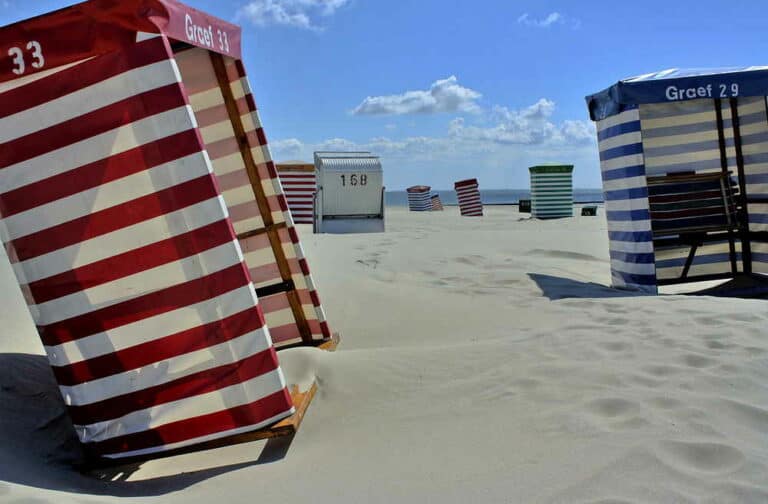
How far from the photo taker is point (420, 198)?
36125mm

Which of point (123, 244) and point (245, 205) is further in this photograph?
point (245, 205)

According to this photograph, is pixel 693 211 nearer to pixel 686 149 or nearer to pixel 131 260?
pixel 686 149

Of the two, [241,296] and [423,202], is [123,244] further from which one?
[423,202]

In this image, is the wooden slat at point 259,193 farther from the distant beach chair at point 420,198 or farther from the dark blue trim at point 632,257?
the distant beach chair at point 420,198

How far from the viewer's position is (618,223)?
6.46 metres

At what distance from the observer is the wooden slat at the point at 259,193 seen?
401 cm

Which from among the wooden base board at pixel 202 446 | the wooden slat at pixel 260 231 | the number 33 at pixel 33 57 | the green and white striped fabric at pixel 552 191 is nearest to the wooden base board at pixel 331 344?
the wooden slat at pixel 260 231

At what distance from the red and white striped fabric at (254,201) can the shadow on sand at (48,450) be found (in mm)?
1541

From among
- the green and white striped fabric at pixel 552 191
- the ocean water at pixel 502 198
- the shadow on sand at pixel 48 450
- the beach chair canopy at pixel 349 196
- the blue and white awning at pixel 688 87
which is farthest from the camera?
the ocean water at pixel 502 198

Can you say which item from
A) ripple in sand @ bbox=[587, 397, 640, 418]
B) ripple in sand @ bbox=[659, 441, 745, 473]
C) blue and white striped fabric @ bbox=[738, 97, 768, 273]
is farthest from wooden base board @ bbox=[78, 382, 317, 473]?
blue and white striped fabric @ bbox=[738, 97, 768, 273]

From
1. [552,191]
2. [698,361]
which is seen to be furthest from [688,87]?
[552,191]

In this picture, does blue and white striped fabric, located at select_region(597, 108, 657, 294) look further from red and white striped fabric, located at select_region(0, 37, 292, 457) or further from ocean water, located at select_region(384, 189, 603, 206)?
ocean water, located at select_region(384, 189, 603, 206)

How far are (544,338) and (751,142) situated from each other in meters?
4.52

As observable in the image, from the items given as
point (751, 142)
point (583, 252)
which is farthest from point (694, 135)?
point (583, 252)
